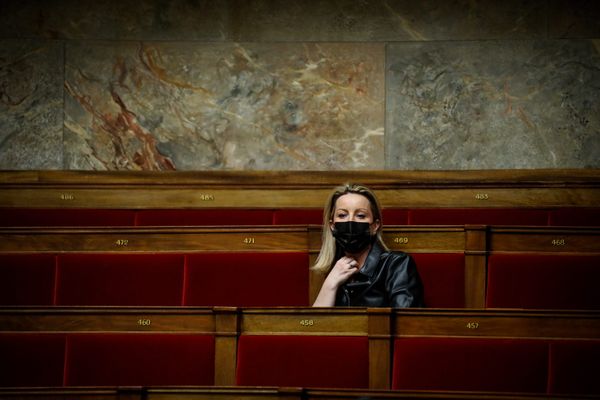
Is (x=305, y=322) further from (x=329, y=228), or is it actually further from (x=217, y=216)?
(x=217, y=216)

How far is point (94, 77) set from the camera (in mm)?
1021

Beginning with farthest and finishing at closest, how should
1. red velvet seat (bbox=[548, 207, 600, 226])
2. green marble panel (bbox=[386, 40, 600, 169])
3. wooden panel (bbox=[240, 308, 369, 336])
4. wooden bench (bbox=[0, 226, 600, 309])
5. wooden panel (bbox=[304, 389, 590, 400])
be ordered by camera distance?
green marble panel (bbox=[386, 40, 600, 169]) → red velvet seat (bbox=[548, 207, 600, 226]) → wooden bench (bbox=[0, 226, 600, 309]) → wooden panel (bbox=[240, 308, 369, 336]) → wooden panel (bbox=[304, 389, 590, 400])

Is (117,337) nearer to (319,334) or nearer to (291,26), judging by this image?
(319,334)

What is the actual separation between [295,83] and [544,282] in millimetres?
470

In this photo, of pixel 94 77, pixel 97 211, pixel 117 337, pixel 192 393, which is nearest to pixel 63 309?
pixel 117 337

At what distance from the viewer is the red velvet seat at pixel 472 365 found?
51 cm

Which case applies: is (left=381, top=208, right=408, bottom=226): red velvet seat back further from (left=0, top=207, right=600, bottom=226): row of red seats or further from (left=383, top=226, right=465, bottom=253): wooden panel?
(left=383, top=226, right=465, bottom=253): wooden panel

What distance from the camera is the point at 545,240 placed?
0.64 m

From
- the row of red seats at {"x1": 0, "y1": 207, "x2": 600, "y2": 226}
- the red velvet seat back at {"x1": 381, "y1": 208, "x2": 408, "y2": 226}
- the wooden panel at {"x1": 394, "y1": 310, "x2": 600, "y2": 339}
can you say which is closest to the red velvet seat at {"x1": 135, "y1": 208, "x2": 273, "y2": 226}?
the row of red seats at {"x1": 0, "y1": 207, "x2": 600, "y2": 226}

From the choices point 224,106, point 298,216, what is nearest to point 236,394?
point 298,216

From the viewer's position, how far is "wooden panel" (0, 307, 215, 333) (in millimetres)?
560

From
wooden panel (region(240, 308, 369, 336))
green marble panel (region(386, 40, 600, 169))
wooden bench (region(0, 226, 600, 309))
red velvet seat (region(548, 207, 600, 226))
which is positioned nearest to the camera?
wooden panel (region(240, 308, 369, 336))

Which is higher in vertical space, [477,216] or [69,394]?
[477,216]

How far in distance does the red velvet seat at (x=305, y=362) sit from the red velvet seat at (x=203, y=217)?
11.6 inches
